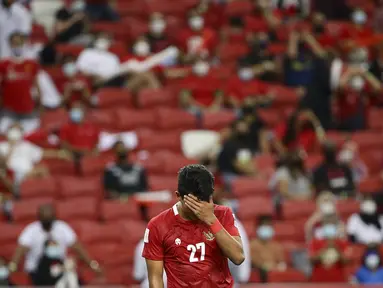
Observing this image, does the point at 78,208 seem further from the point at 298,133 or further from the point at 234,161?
the point at 298,133

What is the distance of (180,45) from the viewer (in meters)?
17.0

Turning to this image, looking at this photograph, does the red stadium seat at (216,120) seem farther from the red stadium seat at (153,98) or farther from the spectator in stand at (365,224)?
the spectator in stand at (365,224)

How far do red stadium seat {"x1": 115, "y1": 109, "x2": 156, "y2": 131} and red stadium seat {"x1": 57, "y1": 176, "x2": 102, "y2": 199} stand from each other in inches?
59.1

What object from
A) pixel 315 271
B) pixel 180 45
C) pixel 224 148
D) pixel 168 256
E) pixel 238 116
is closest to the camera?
pixel 168 256

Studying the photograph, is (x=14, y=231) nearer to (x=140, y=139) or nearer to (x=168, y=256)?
(x=140, y=139)

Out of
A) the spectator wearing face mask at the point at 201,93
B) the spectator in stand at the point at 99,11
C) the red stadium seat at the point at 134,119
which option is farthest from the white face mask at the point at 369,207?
the spectator in stand at the point at 99,11

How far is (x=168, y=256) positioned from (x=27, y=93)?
8.63 metres

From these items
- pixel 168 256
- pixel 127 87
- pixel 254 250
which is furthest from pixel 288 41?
pixel 168 256

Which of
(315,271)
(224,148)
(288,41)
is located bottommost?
(315,271)

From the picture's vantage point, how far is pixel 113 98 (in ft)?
51.5

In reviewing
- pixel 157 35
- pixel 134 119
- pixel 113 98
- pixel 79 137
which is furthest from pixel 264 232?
pixel 157 35

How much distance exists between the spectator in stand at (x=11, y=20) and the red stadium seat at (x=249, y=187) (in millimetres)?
4019

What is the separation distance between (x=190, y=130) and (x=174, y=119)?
0.27 m

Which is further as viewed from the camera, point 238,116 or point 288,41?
point 288,41
